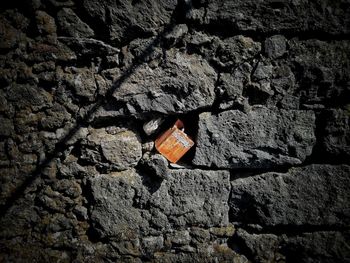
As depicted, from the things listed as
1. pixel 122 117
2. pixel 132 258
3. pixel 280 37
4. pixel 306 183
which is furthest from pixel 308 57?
pixel 132 258

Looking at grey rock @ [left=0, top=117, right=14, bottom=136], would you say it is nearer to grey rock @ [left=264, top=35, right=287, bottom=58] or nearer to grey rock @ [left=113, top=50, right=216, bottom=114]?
grey rock @ [left=113, top=50, right=216, bottom=114]

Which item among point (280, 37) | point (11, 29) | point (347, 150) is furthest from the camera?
point (347, 150)

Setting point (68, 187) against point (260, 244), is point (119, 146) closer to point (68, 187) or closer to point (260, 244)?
point (68, 187)

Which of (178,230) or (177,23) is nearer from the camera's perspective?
(177,23)

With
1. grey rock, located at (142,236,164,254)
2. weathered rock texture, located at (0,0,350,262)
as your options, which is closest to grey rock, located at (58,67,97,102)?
weathered rock texture, located at (0,0,350,262)

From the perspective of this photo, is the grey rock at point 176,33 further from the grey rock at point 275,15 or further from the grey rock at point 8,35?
the grey rock at point 8,35

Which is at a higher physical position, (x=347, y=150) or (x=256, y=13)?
(x=256, y=13)

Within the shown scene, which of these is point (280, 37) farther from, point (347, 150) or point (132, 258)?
point (132, 258)

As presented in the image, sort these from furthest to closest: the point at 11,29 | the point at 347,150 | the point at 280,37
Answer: the point at 347,150 → the point at 280,37 → the point at 11,29
